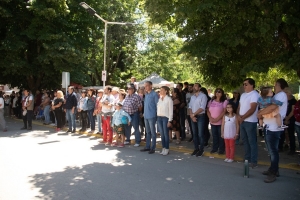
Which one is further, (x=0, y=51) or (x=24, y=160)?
(x=0, y=51)

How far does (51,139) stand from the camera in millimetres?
11297

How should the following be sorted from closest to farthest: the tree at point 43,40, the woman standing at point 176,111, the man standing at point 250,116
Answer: the man standing at point 250,116
the woman standing at point 176,111
the tree at point 43,40

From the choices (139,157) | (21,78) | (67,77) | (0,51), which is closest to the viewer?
(139,157)

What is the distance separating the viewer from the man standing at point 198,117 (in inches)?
332

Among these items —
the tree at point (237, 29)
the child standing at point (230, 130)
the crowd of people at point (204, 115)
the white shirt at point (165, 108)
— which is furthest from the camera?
the white shirt at point (165, 108)

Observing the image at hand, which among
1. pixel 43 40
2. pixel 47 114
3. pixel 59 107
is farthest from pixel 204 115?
pixel 43 40

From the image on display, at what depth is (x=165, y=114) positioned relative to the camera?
27.8 ft

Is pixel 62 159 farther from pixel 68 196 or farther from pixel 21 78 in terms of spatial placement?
pixel 21 78

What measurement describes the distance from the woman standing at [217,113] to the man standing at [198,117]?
232mm

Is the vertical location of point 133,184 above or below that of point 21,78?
below

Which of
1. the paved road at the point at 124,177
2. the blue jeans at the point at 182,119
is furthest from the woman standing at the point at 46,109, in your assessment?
the blue jeans at the point at 182,119

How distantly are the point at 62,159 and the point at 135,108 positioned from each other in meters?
3.10

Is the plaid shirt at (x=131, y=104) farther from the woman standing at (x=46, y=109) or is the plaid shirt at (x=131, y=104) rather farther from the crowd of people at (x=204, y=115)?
the woman standing at (x=46, y=109)

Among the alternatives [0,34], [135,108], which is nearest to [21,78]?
[0,34]
